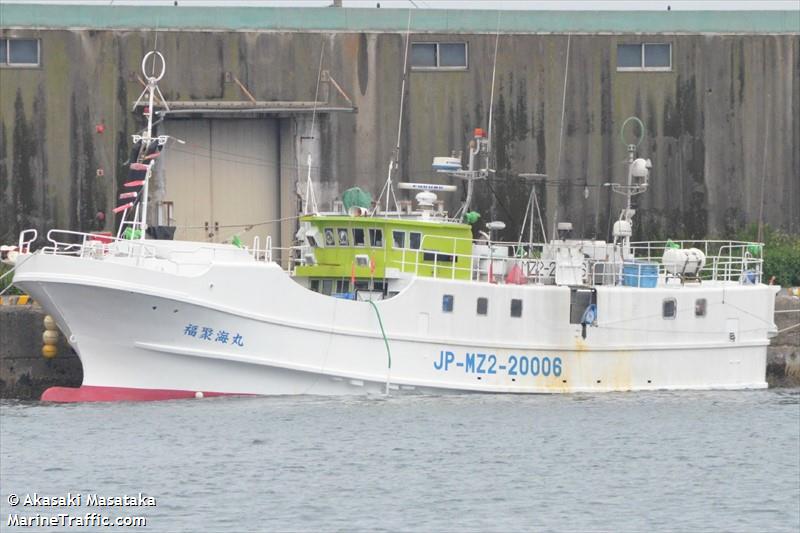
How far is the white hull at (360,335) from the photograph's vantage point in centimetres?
2786

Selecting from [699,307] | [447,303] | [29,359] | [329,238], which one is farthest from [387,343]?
[29,359]

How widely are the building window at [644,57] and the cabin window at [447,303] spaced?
950 centimetres

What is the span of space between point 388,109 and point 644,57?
5.29 metres

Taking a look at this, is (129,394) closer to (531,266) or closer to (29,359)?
(29,359)

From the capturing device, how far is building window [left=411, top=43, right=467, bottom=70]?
36125mm

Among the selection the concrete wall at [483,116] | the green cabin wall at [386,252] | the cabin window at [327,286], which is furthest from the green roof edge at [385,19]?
the cabin window at [327,286]

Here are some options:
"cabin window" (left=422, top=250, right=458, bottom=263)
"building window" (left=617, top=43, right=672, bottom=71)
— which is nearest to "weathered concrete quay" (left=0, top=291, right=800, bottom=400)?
"cabin window" (left=422, top=250, right=458, bottom=263)

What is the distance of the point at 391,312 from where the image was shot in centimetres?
2900

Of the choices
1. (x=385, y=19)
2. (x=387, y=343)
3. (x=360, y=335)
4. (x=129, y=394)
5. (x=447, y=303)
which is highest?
(x=385, y=19)

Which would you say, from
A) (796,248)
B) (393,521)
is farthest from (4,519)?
(796,248)

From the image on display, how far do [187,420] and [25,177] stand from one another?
937 cm

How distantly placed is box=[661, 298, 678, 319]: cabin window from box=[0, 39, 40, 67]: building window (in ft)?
41.0

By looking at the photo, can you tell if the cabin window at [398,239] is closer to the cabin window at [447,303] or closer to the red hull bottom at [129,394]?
the cabin window at [447,303]

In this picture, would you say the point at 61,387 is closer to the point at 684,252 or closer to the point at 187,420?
the point at 187,420
